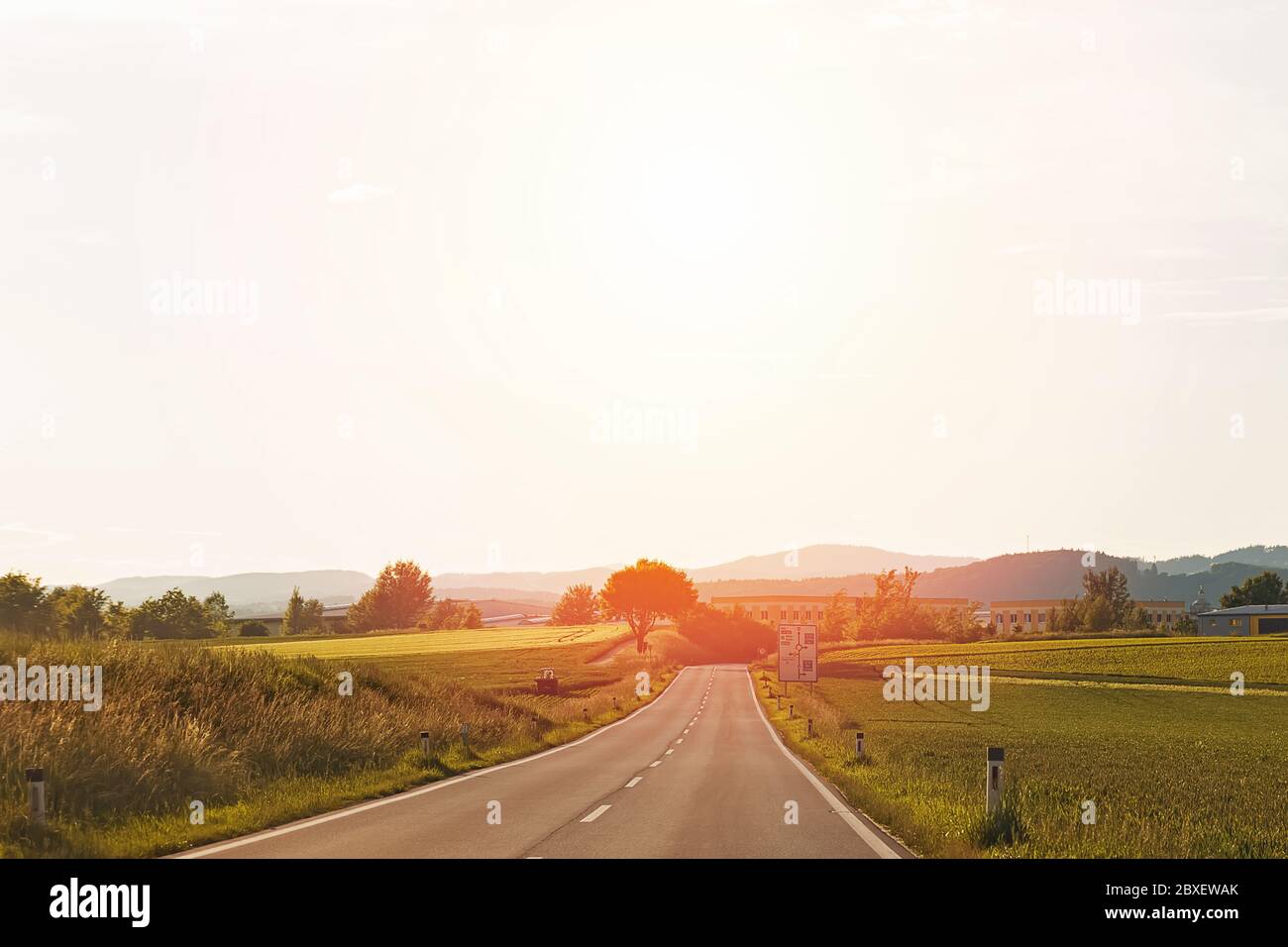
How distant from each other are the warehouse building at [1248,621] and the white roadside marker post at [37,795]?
14706cm

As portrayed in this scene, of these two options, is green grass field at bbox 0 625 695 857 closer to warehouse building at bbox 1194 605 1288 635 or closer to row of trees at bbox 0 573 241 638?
row of trees at bbox 0 573 241 638

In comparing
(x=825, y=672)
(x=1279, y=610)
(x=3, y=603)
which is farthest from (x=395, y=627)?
(x=1279, y=610)

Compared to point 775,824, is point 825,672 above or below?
below

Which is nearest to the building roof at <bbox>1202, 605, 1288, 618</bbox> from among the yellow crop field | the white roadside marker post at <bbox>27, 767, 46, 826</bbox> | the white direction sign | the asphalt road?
the yellow crop field

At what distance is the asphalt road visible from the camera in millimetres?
11859

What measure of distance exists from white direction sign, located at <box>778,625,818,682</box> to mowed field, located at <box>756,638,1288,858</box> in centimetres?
207

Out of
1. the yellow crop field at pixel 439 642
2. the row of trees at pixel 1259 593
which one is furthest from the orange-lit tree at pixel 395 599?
the row of trees at pixel 1259 593

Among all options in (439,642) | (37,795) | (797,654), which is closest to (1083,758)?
(37,795)

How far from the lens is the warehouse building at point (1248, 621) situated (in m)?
139

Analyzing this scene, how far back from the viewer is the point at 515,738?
106 feet

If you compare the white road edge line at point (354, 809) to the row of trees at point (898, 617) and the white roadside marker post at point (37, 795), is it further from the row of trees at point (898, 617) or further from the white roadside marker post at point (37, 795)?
the row of trees at point (898, 617)
